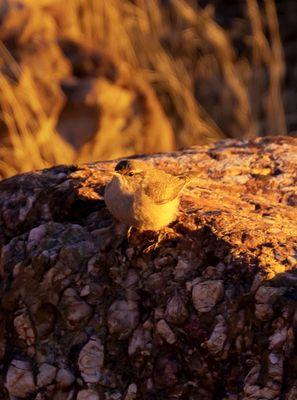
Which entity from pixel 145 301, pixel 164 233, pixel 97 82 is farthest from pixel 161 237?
pixel 97 82

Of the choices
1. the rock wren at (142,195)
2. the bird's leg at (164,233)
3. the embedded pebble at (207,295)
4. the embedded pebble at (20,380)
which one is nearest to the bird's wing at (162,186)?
the rock wren at (142,195)

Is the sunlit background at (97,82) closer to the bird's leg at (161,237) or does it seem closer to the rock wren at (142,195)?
the rock wren at (142,195)

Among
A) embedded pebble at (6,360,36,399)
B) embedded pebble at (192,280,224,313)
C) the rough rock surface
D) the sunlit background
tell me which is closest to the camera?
the rough rock surface

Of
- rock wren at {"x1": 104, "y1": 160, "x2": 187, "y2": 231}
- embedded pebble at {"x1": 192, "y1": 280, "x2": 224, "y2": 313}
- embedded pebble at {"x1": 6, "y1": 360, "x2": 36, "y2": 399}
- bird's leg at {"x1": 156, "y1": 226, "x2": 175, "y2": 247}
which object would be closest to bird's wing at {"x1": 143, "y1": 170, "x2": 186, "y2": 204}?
rock wren at {"x1": 104, "y1": 160, "x2": 187, "y2": 231}

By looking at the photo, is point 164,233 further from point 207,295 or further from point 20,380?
point 20,380

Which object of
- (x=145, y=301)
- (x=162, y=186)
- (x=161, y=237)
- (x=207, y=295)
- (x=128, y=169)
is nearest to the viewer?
(x=207, y=295)

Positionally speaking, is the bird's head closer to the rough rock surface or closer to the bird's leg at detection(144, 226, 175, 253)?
the rough rock surface
